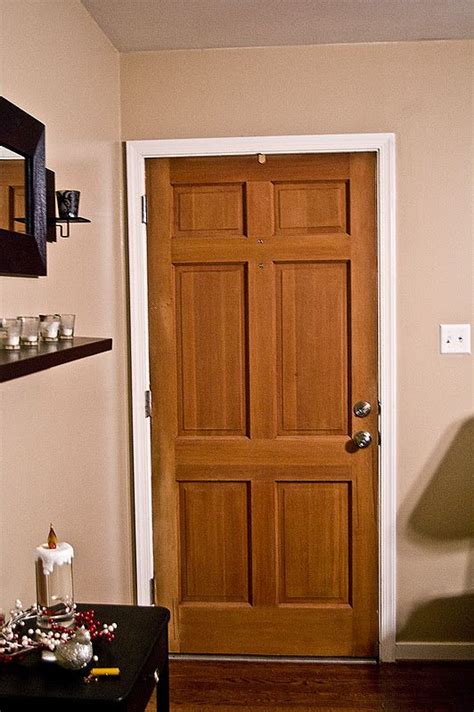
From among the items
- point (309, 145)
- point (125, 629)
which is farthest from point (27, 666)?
point (309, 145)

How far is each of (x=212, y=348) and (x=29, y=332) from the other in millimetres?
1575

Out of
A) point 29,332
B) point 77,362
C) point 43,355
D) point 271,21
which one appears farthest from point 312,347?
point 43,355

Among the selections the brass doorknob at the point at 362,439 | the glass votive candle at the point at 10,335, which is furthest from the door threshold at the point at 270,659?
the glass votive candle at the point at 10,335

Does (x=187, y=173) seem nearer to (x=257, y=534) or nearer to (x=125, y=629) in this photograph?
(x=257, y=534)

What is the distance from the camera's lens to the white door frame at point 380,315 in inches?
135

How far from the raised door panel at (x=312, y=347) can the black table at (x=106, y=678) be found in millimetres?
1425

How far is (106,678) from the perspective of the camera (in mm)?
1891

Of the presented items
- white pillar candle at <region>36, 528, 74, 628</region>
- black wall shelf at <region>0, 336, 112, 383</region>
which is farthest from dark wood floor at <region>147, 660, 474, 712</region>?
black wall shelf at <region>0, 336, 112, 383</region>

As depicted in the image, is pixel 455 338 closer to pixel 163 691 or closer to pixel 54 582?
pixel 163 691

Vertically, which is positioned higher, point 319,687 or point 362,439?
point 362,439

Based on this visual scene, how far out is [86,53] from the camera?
3023 mm

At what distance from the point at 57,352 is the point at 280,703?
187 cm

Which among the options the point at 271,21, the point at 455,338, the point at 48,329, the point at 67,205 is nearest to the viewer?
the point at 48,329

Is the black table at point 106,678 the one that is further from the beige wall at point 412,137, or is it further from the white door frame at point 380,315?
the beige wall at point 412,137
